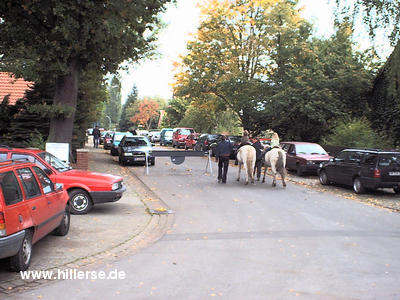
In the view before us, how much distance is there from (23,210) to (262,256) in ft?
12.5

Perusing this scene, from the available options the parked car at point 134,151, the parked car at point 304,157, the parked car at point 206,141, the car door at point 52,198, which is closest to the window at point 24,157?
the car door at point 52,198

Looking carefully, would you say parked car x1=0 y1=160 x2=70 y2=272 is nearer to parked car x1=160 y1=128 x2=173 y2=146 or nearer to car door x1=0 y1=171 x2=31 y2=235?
car door x1=0 y1=171 x2=31 y2=235

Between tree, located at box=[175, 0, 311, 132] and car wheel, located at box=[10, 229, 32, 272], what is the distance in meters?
27.0

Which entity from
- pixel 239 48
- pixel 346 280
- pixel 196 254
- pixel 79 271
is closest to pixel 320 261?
pixel 346 280

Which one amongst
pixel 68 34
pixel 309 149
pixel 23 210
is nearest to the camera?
pixel 23 210

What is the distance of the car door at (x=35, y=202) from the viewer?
261 inches

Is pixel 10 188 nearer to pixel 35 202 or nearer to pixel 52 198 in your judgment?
pixel 35 202

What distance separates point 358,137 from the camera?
956 inches

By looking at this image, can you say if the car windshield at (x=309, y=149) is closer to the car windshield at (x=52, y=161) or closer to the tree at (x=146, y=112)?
the car windshield at (x=52, y=161)

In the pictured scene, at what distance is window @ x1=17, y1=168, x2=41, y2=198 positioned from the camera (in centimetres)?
670

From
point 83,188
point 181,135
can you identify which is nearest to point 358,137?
point 83,188

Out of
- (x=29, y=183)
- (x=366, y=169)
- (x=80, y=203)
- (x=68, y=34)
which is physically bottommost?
(x=80, y=203)

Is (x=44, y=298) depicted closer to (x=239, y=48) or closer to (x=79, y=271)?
(x=79, y=271)

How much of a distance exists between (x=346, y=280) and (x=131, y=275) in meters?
3.01
